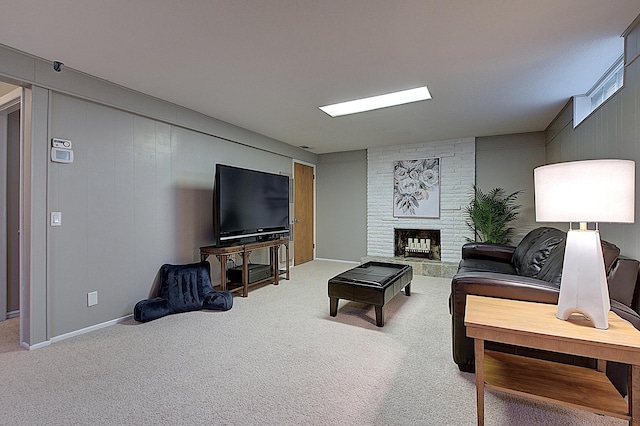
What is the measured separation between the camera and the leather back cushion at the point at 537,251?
2.52 m

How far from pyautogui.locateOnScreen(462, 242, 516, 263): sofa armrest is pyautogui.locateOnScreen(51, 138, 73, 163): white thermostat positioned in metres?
4.44

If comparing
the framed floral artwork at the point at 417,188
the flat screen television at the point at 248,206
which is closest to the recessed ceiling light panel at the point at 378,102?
the flat screen television at the point at 248,206

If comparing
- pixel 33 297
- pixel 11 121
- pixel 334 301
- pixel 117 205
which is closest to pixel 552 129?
pixel 334 301

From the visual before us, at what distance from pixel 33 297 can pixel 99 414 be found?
143 cm

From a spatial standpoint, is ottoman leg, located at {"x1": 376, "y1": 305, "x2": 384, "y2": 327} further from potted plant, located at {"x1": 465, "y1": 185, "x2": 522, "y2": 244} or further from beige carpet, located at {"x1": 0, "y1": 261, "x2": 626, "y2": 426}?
potted plant, located at {"x1": 465, "y1": 185, "x2": 522, "y2": 244}

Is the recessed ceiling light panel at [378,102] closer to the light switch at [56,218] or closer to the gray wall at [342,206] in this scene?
the gray wall at [342,206]

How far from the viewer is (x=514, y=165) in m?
4.91

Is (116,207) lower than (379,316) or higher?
higher

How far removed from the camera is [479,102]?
3416 mm

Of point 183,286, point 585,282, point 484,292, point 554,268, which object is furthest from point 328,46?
point 183,286

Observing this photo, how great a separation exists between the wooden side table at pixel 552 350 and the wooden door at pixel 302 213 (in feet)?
14.5

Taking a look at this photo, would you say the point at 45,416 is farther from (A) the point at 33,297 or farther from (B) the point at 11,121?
(B) the point at 11,121

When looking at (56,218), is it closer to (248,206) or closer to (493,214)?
(248,206)

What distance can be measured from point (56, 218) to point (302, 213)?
406cm
